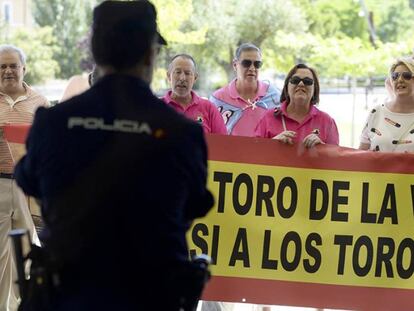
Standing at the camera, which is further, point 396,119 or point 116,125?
point 396,119

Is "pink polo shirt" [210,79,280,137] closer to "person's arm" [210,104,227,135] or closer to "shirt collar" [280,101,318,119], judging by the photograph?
"person's arm" [210,104,227,135]

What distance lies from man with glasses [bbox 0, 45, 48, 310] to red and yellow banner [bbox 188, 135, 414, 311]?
159cm

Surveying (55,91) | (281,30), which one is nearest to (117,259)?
(281,30)

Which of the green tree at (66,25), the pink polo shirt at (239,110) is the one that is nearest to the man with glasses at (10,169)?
the pink polo shirt at (239,110)

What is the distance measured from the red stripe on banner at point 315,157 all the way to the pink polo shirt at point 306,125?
0.33 metres

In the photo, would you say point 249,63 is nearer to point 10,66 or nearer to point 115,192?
point 10,66

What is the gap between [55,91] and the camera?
3241 centimetres

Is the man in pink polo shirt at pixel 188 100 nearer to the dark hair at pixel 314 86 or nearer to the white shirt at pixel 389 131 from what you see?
the dark hair at pixel 314 86

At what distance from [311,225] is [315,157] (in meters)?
0.44

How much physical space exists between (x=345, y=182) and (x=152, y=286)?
2834 mm

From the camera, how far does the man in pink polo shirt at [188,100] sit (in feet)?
19.9

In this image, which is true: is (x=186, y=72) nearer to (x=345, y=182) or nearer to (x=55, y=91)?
(x=345, y=182)

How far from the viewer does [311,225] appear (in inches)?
206

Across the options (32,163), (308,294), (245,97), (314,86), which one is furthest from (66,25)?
(32,163)
